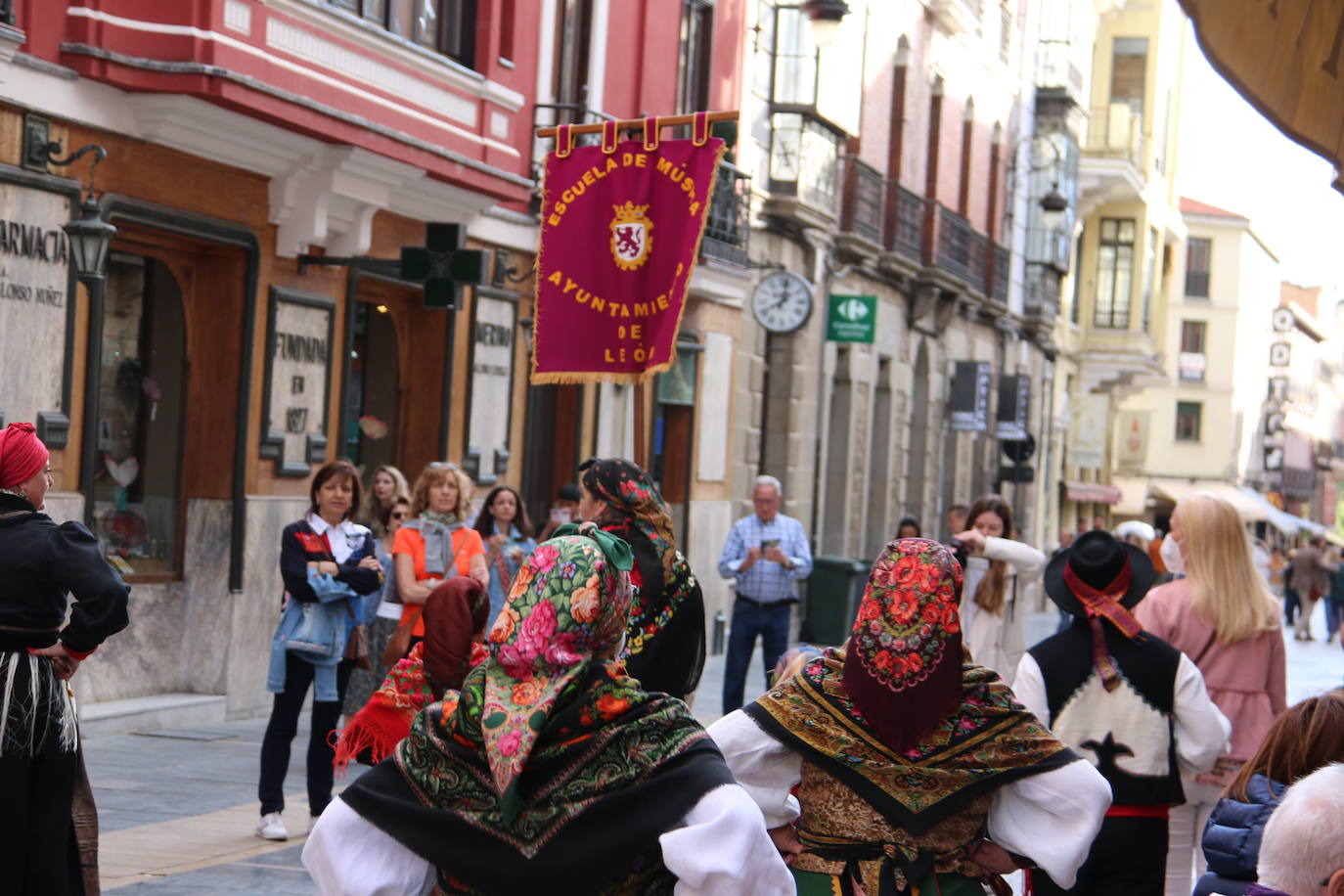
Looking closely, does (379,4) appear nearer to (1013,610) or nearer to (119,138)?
(119,138)

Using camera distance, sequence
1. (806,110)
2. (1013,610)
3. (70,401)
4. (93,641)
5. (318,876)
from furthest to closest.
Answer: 1. (806,110)
2. (70,401)
3. (1013,610)
4. (93,641)
5. (318,876)

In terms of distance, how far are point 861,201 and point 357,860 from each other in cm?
2389

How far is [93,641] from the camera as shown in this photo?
6.11 m

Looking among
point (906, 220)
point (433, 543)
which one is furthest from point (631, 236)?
point (906, 220)

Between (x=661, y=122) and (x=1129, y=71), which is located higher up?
(x=1129, y=71)

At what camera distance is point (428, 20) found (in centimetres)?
1556

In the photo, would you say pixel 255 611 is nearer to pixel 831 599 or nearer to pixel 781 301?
pixel 831 599

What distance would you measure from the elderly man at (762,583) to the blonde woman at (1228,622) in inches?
275

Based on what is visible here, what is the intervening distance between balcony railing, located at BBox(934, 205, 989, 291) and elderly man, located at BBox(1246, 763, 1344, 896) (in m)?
27.6

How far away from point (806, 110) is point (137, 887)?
16986mm

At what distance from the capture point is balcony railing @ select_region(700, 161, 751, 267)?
20484mm

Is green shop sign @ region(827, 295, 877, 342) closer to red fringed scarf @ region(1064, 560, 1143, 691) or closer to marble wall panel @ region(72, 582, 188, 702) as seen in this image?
marble wall panel @ region(72, 582, 188, 702)

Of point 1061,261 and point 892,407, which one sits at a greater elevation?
point 1061,261

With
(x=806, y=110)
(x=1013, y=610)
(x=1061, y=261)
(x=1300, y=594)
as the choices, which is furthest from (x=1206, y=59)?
(x=1061, y=261)
